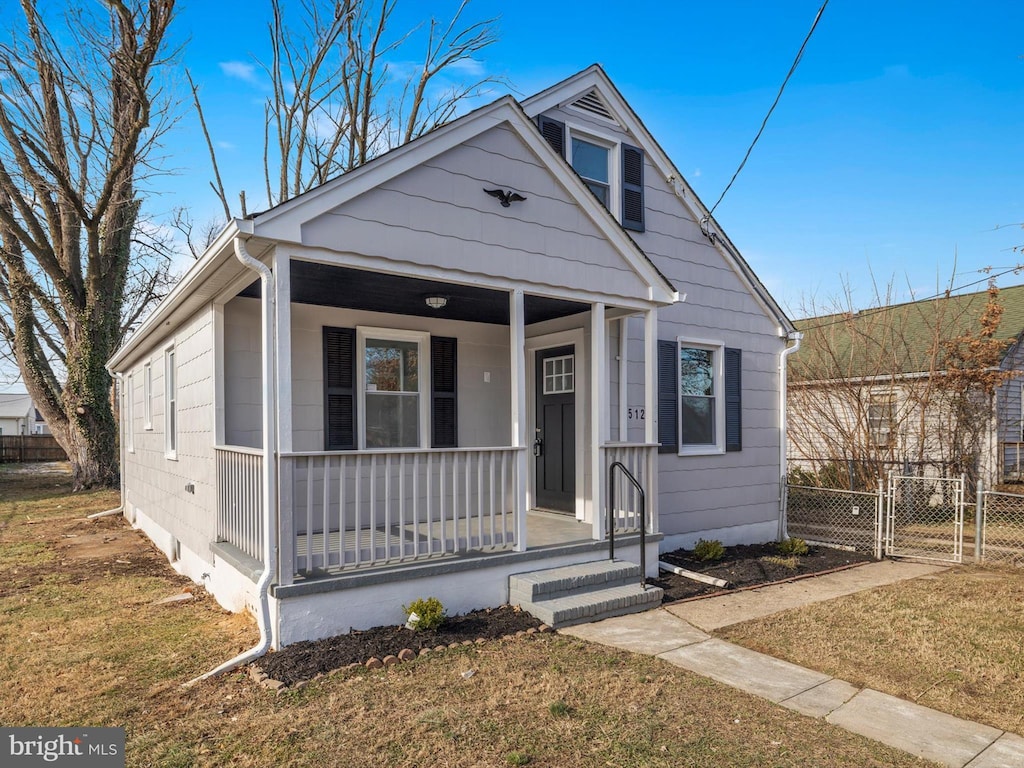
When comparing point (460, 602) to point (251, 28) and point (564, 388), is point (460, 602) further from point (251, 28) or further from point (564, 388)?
point (251, 28)

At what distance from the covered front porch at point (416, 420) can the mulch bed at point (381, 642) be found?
0.43m

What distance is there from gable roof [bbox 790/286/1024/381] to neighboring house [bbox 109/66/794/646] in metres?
4.32

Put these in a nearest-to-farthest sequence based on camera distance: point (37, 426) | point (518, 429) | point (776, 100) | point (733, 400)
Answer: point (518, 429) < point (776, 100) < point (733, 400) < point (37, 426)

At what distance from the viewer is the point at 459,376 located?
24.7 feet

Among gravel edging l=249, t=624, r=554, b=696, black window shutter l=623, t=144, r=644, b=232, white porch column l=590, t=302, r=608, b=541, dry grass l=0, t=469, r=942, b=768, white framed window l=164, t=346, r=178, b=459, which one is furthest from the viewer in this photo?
black window shutter l=623, t=144, r=644, b=232

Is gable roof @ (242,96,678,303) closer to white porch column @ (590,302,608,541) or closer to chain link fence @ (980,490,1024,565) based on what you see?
white porch column @ (590,302,608,541)

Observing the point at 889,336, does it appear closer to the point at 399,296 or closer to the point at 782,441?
the point at 782,441

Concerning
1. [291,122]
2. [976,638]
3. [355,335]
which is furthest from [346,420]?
[291,122]

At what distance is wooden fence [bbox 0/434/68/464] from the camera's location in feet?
82.2

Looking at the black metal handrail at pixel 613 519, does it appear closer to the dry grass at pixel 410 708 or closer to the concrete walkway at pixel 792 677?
the concrete walkway at pixel 792 677

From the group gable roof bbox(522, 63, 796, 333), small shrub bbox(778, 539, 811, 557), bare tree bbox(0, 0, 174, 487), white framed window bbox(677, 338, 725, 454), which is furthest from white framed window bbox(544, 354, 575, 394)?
bare tree bbox(0, 0, 174, 487)

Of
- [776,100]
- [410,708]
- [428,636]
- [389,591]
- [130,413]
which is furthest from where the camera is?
[130,413]

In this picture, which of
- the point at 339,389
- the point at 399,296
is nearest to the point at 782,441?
the point at 399,296

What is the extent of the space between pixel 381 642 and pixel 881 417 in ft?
35.0
